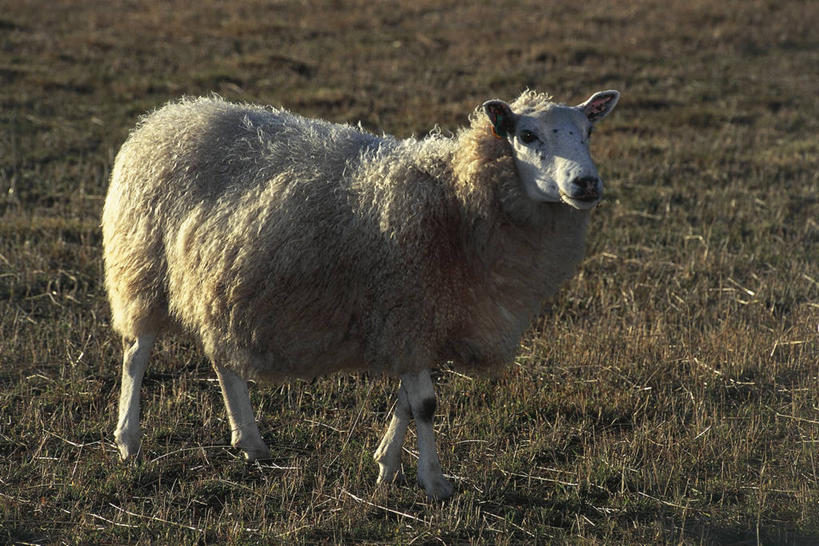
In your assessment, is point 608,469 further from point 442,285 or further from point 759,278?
point 759,278

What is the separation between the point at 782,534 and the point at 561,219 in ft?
6.14

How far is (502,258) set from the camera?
4.84 meters

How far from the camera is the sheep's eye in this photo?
4.71 m

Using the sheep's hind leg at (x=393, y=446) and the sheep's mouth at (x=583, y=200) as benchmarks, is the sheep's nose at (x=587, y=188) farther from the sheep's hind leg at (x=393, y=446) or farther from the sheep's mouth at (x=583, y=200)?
the sheep's hind leg at (x=393, y=446)

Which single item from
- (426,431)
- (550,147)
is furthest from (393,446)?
(550,147)

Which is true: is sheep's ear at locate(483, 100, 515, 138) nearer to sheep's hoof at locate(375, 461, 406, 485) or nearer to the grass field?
the grass field

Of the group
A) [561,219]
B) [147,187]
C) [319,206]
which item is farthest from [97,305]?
[561,219]

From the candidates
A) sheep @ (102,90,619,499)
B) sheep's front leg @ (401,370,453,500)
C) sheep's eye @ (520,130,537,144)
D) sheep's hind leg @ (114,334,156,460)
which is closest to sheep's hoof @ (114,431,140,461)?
sheep's hind leg @ (114,334,156,460)

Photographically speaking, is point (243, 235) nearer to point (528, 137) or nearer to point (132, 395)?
point (132, 395)

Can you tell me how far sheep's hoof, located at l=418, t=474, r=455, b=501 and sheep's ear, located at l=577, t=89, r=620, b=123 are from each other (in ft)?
6.81

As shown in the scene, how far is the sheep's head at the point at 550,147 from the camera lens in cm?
445

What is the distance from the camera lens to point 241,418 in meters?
5.45

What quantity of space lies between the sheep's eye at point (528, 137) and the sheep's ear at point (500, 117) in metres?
0.10

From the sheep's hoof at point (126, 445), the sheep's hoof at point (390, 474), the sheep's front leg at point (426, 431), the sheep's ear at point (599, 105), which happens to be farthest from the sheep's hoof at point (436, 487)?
the sheep's ear at point (599, 105)
